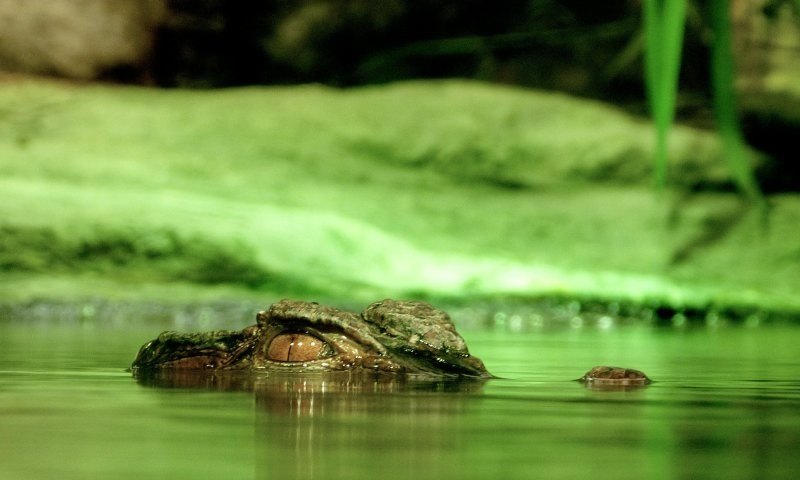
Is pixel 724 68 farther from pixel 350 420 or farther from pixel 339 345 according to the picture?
pixel 350 420

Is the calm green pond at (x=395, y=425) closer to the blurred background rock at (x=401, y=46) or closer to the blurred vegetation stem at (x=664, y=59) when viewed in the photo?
the blurred vegetation stem at (x=664, y=59)

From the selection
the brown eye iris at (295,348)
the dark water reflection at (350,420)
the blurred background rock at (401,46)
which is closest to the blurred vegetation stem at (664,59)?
the dark water reflection at (350,420)

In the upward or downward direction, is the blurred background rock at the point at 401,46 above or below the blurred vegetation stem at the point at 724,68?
above

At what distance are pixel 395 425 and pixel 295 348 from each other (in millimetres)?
1137

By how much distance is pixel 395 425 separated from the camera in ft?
6.96

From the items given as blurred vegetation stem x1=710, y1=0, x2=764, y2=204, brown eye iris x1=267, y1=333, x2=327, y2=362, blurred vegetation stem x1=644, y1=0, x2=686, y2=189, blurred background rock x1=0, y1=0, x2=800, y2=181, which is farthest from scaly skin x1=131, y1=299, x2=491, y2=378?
blurred background rock x1=0, y1=0, x2=800, y2=181

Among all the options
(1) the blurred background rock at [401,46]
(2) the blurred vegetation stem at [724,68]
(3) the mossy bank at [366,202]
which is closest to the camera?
(2) the blurred vegetation stem at [724,68]

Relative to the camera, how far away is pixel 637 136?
9.12 meters

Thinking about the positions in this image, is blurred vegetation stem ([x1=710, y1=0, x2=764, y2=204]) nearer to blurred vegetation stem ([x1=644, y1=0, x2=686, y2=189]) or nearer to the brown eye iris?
blurred vegetation stem ([x1=644, y1=0, x2=686, y2=189])

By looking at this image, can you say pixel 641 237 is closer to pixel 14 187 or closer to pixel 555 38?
pixel 555 38

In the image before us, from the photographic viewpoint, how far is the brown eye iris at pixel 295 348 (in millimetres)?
3219

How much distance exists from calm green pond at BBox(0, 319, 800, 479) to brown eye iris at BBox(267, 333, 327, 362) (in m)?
0.10

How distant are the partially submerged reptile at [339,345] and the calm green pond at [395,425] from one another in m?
0.10

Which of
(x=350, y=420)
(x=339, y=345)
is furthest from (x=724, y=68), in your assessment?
(x=350, y=420)
